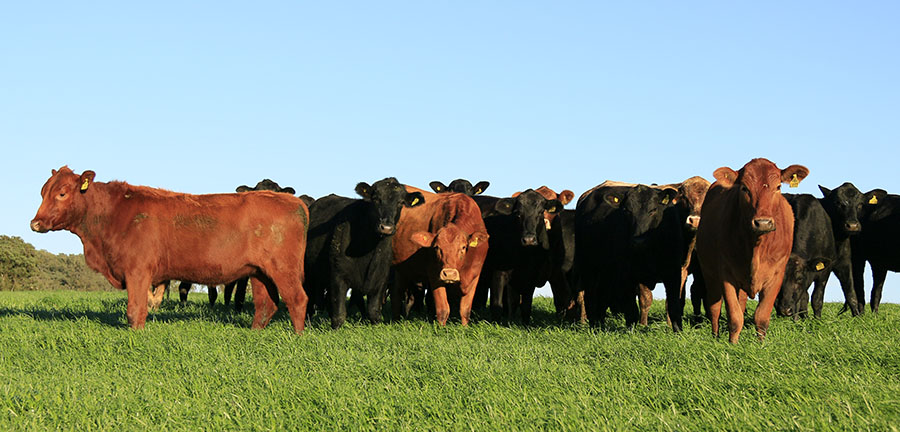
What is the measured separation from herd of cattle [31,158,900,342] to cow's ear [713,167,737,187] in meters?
0.01

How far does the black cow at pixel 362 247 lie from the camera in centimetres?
1185

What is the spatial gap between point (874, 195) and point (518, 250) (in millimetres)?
6342

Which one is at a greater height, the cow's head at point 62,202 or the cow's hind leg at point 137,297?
the cow's head at point 62,202

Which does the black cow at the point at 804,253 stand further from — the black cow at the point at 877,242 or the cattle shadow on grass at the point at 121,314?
the cattle shadow on grass at the point at 121,314

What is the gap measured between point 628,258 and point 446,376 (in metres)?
4.78

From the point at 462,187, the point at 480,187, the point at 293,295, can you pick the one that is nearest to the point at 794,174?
the point at 293,295

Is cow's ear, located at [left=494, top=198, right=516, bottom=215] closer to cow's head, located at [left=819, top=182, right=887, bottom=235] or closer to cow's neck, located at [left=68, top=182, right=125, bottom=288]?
cow's head, located at [left=819, top=182, right=887, bottom=235]

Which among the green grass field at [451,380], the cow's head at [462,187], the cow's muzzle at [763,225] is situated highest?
the cow's head at [462,187]

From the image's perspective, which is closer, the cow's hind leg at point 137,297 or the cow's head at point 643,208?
the cow's hind leg at point 137,297

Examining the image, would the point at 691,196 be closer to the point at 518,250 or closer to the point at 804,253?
the point at 804,253

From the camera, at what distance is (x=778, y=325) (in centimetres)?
1095

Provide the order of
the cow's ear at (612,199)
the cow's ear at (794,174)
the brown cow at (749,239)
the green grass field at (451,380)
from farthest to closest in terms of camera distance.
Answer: the cow's ear at (612,199), the cow's ear at (794,174), the brown cow at (749,239), the green grass field at (451,380)

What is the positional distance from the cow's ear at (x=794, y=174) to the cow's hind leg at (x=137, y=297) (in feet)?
25.5

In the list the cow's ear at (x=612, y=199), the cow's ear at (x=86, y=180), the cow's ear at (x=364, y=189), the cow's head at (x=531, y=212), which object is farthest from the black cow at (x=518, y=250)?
the cow's ear at (x=86, y=180)
